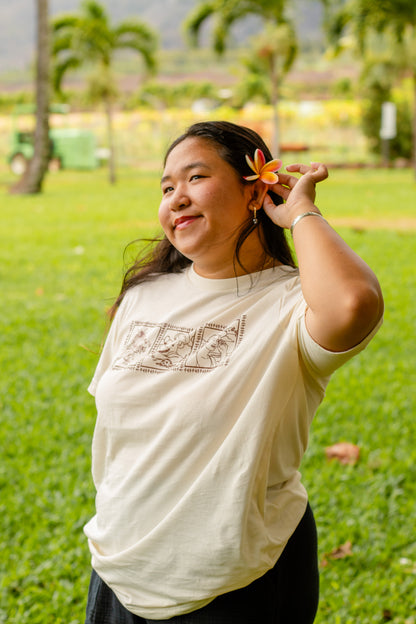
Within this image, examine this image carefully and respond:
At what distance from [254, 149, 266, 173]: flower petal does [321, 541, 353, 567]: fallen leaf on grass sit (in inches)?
60.1

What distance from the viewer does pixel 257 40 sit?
61.9 ft

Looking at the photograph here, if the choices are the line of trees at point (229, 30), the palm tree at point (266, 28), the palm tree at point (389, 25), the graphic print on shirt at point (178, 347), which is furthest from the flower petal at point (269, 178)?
the palm tree at point (266, 28)

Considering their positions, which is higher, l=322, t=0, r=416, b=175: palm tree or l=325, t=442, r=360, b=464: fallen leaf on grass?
l=322, t=0, r=416, b=175: palm tree

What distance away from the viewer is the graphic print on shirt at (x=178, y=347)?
1282mm

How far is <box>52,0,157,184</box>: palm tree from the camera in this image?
60.9 feet

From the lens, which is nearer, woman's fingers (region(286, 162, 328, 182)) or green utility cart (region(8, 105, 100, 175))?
woman's fingers (region(286, 162, 328, 182))

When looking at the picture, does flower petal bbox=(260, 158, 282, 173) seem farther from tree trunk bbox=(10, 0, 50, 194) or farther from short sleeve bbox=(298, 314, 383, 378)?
tree trunk bbox=(10, 0, 50, 194)

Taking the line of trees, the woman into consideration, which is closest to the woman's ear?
the woman

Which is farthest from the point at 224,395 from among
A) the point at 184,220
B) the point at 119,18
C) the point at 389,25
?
the point at 119,18

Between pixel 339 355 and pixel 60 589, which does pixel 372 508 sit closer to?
pixel 60 589

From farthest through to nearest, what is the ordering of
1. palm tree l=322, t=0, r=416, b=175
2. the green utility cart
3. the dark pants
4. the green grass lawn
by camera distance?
the green utility cart < palm tree l=322, t=0, r=416, b=175 < the green grass lawn < the dark pants

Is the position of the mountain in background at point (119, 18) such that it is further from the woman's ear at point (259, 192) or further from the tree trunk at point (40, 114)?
the woman's ear at point (259, 192)

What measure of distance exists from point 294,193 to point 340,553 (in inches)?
61.2

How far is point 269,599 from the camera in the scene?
1.34m
